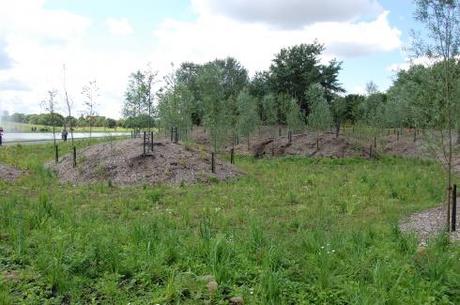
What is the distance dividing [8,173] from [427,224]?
45.0 feet

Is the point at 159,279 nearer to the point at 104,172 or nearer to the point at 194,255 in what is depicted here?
the point at 194,255

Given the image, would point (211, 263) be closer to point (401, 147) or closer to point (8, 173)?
point (8, 173)

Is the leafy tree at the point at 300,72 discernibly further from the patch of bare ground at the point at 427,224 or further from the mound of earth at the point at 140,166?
the patch of bare ground at the point at 427,224

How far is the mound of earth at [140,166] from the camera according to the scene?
15.6m

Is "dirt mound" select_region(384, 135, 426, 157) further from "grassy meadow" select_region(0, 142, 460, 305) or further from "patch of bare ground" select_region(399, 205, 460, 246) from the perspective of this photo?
"grassy meadow" select_region(0, 142, 460, 305)

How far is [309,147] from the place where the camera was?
2889 cm

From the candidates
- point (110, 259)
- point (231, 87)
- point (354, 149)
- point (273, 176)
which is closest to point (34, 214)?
point (110, 259)

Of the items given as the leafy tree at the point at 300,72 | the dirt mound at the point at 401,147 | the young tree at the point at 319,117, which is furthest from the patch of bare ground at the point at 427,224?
the leafy tree at the point at 300,72

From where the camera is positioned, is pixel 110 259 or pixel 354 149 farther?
pixel 354 149

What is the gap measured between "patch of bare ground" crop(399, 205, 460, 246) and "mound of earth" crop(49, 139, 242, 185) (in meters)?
A: 7.98

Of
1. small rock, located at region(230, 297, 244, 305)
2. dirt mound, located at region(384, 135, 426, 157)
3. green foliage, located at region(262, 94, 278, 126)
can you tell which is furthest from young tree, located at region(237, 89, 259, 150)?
small rock, located at region(230, 297, 244, 305)

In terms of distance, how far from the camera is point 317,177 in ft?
56.6

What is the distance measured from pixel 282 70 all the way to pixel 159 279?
44881 mm

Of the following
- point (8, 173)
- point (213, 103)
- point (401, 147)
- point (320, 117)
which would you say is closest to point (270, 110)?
point (320, 117)
